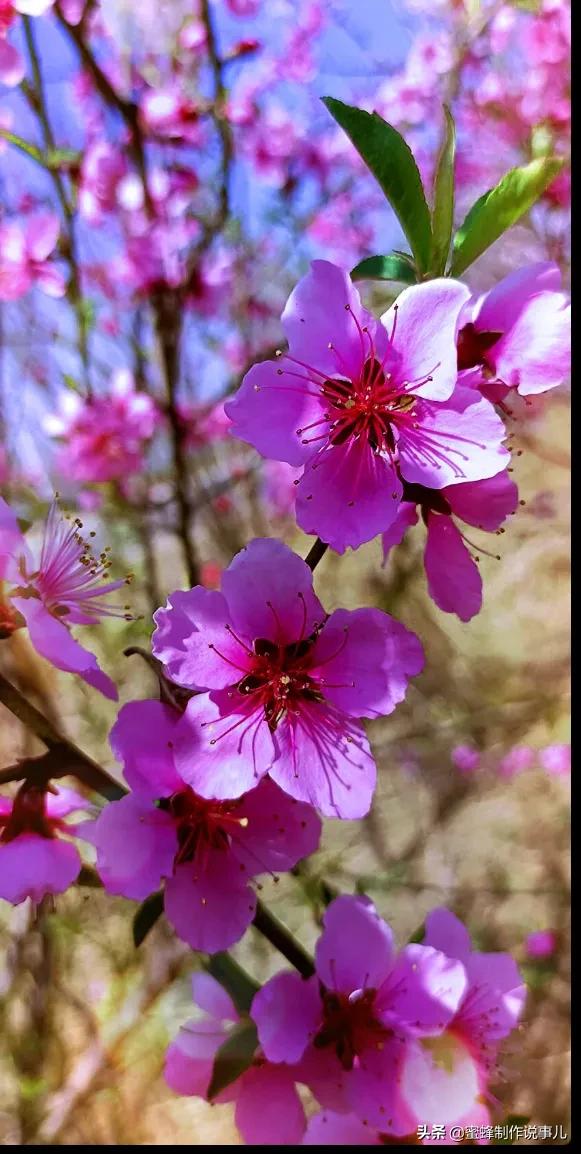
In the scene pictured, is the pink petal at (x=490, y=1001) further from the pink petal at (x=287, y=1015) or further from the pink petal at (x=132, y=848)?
the pink petal at (x=132, y=848)

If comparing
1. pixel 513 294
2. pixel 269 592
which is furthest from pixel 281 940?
pixel 513 294

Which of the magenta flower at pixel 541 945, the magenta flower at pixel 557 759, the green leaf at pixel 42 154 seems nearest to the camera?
the green leaf at pixel 42 154

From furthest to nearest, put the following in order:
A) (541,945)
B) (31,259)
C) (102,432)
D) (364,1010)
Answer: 1. (541,945)
2. (102,432)
3. (31,259)
4. (364,1010)

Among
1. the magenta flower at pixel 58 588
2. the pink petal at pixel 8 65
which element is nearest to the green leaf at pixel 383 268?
the magenta flower at pixel 58 588

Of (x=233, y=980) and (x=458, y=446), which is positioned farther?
(x=233, y=980)

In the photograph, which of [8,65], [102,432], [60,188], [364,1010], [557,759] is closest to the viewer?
[364,1010]

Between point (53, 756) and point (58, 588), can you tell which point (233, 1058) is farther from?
point (58, 588)
